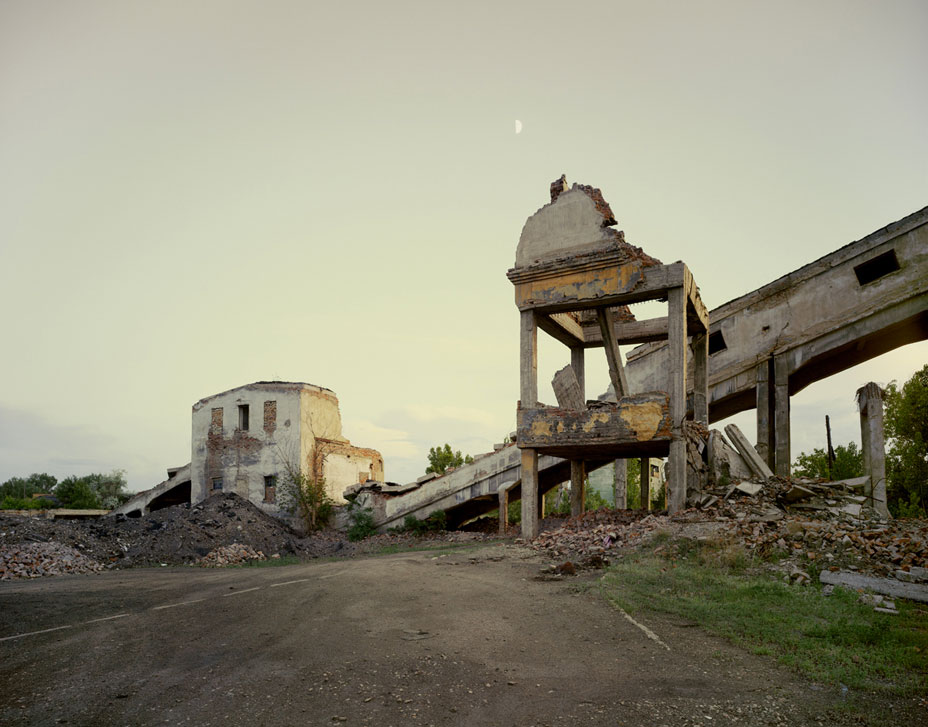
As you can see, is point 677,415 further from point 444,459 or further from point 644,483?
point 444,459

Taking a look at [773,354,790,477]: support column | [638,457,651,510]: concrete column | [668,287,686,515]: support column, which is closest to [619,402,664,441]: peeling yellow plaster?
[668,287,686,515]: support column

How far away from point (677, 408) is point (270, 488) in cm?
1939

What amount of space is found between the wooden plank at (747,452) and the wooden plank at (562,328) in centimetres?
474

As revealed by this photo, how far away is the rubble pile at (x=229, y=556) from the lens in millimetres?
17002

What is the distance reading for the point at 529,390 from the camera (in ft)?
48.5

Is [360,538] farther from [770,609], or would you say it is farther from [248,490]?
[770,609]

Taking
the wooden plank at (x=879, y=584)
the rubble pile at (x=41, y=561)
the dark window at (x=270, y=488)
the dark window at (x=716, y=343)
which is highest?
the dark window at (x=716, y=343)

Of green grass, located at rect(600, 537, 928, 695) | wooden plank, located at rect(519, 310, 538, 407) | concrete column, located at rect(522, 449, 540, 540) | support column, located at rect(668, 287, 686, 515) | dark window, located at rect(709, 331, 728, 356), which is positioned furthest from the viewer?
dark window, located at rect(709, 331, 728, 356)

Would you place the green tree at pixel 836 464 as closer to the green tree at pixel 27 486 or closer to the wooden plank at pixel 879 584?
the wooden plank at pixel 879 584

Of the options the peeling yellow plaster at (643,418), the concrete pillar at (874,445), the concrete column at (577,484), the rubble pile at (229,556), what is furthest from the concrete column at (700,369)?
the rubble pile at (229,556)

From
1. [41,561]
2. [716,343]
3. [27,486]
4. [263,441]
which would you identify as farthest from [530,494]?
[27,486]

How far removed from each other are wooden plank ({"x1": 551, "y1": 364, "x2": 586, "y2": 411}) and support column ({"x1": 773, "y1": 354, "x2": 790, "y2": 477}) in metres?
5.34

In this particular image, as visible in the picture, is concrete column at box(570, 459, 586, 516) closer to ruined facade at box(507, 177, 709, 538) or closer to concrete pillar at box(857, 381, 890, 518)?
ruined facade at box(507, 177, 709, 538)

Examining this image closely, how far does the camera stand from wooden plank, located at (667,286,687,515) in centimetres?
1315
